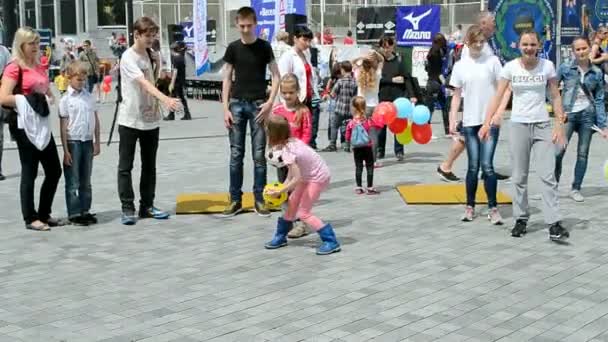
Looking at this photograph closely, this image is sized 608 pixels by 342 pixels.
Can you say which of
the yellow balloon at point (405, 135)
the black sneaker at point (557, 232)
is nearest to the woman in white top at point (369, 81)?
the yellow balloon at point (405, 135)

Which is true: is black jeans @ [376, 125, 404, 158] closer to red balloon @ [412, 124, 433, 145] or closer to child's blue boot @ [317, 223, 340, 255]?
red balloon @ [412, 124, 433, 145]

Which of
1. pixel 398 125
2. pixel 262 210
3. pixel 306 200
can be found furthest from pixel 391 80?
pixel 306 200

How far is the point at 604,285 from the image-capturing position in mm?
5953

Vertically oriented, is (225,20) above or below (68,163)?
above

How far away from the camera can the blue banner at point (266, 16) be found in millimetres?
19047

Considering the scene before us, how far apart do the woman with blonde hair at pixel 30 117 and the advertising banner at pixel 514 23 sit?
43.6ft

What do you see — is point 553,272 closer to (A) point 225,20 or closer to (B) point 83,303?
(B) point 83,303

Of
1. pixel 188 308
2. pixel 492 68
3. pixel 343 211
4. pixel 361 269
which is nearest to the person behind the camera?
pixel 188 308

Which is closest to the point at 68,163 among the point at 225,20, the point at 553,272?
the point at 553,272

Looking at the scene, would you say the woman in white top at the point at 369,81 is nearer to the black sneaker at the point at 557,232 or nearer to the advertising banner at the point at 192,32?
the black sneaker at the point at 557,232

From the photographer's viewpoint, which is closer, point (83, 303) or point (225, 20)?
point (83, 303)

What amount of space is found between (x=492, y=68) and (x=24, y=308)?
4.66m

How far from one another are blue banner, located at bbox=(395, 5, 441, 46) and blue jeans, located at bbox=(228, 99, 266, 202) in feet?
40.3

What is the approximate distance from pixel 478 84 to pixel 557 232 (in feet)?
5.25
